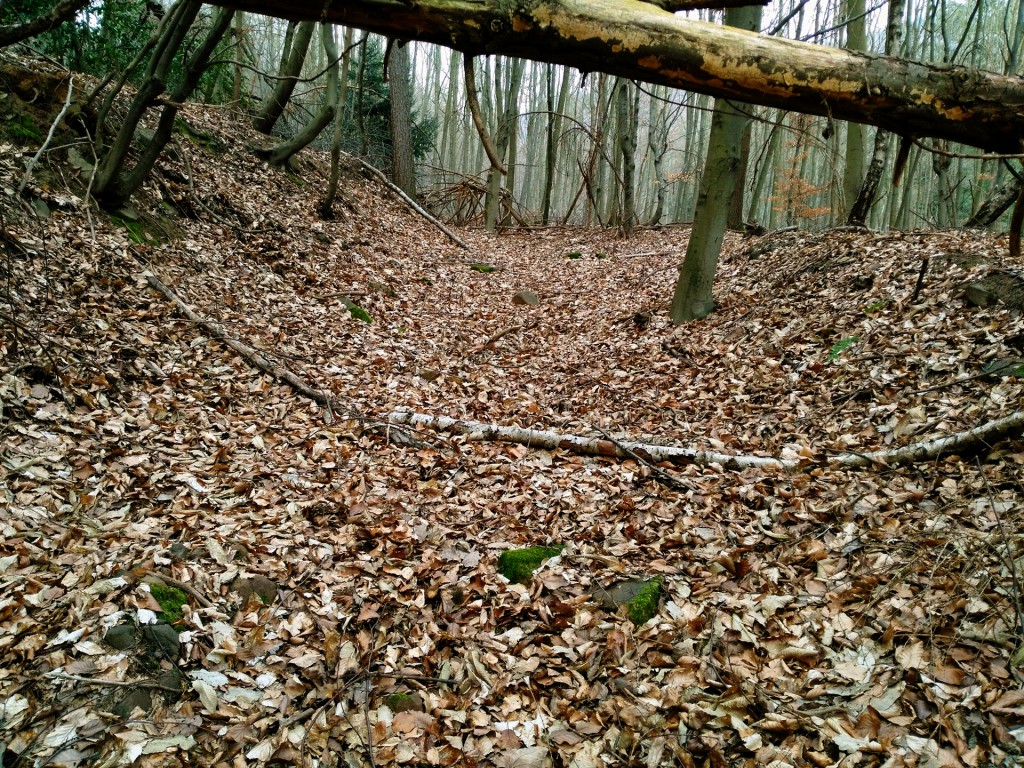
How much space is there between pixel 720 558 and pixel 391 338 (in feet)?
16.7

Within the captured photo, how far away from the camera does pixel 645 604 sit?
10.4 feet

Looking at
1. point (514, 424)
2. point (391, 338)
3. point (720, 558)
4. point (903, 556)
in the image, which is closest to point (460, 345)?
point (391, 338)

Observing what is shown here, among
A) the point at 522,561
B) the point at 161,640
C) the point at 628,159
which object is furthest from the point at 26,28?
the point at 628,159

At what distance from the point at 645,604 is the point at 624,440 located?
186cm

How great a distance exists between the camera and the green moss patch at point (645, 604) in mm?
3123

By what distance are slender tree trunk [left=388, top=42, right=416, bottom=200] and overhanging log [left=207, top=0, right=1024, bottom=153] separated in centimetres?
1266

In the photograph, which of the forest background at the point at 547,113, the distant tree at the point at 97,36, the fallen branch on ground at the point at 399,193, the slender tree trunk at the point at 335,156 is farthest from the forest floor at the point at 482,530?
the fallen branch on ground at the point at 399,193

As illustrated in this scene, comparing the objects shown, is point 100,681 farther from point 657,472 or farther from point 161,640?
point 657,472

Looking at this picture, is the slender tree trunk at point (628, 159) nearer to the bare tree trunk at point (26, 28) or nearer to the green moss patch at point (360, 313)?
the green moss patch at point (360, 313)

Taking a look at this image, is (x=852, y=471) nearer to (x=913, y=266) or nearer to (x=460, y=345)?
(x=913, y=266)

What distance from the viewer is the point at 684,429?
5035 millimetres

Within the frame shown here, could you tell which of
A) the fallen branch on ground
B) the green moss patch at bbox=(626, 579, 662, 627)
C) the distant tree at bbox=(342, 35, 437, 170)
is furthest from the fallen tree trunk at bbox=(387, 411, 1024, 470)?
the distant tree at bbox=(342, 35, 437, 170)

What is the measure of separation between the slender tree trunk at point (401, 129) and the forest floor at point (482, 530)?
26.9 ft

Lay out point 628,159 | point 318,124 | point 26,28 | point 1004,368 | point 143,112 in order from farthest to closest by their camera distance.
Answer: point 628,159 < point 318,124 < point 143,112 < point 1004,368 < point 26,28
